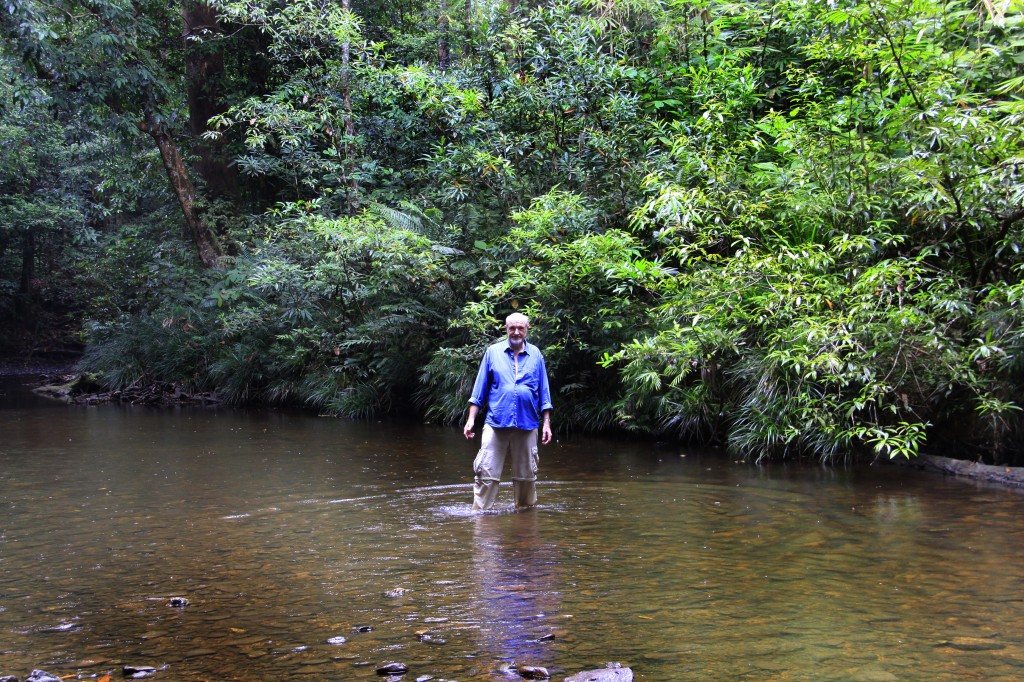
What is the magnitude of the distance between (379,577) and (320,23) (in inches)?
584

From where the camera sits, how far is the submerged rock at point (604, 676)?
4043 mm

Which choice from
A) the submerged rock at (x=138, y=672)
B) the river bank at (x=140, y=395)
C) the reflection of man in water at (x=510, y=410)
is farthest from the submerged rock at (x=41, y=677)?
the river bank at (x=140, y=395)

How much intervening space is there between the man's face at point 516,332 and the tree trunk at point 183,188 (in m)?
14.2

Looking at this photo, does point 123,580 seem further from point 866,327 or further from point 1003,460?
point 1003,460

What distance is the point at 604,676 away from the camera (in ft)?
13.4

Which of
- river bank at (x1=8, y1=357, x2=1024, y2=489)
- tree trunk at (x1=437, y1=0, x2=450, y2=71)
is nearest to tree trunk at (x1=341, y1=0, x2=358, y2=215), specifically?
tree trunk at (x1=437, y1=0, x2=450, y2=71)

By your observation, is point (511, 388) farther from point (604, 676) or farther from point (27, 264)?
point (27, 264)

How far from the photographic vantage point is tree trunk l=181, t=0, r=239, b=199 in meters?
21.3

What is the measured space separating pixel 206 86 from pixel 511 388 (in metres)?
16.8

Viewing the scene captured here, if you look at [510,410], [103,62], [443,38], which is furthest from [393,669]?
[443,38]

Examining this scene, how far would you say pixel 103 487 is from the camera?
9703mm

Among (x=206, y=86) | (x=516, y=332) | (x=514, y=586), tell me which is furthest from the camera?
(x=206, y=86)

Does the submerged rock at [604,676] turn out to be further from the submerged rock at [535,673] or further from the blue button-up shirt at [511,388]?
the blue button-up shirt at [511,388]

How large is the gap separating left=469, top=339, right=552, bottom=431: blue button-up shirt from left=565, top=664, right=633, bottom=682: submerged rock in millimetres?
4042
